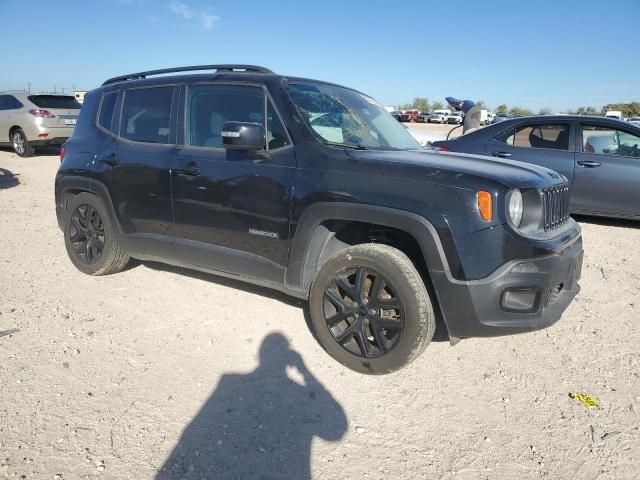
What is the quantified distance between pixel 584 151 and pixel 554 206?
4.16m

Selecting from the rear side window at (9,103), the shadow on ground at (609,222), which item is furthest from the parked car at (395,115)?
the rear side window at (9,103)

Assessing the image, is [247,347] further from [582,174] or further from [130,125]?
[582,174]

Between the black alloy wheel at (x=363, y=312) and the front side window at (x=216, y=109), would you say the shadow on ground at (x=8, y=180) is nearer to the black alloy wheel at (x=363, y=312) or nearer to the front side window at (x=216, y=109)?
the front side window at (x=216, y=109)

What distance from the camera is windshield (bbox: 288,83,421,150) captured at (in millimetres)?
3240

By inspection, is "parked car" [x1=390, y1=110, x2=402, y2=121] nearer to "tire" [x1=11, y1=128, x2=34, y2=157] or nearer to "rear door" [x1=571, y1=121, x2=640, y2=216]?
"rear door" [x1=571, y1=121, x2=640, y2=216]

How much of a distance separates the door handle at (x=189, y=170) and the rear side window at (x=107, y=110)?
3.51ft

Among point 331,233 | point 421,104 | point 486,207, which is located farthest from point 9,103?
point 421,104

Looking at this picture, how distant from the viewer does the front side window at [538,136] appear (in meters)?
6.50

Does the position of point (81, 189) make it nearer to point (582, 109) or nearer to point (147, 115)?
point (147, 115)

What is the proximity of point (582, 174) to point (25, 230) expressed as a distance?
7381 millimetres

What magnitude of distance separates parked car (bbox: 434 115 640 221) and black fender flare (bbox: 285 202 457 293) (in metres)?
4.36

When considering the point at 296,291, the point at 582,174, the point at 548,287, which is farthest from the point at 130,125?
the point at 582,174

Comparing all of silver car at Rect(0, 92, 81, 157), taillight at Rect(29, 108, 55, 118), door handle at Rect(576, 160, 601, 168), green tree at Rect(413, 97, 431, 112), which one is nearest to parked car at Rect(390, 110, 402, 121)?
door handle at Rect(576, 160, 601, 168)

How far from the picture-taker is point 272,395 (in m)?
2.72
